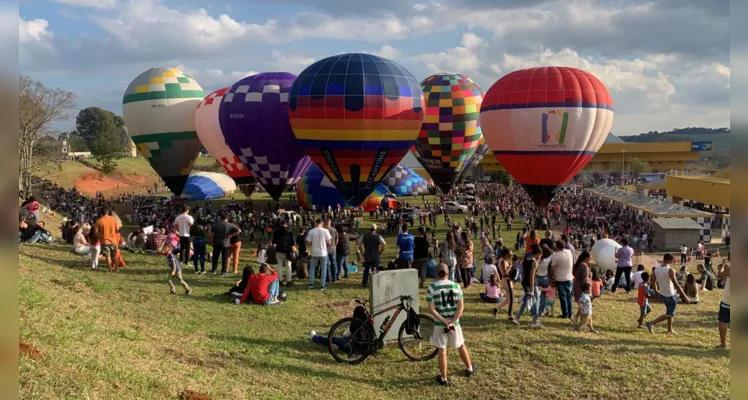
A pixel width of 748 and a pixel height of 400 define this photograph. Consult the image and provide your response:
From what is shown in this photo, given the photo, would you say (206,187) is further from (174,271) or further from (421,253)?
(421,253)

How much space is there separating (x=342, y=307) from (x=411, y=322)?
9.79 ft

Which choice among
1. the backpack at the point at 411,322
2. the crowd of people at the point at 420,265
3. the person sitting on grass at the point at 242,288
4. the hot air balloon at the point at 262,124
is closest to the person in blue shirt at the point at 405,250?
the crowd of people at the point at 420,265

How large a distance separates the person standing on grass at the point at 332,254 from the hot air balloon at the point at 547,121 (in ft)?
52.0

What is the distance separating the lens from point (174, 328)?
9.13 meters

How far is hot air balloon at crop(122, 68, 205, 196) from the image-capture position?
35625 mm

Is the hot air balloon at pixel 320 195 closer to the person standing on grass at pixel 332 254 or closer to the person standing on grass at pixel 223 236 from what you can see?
the person standing on grass at pixel 223 236

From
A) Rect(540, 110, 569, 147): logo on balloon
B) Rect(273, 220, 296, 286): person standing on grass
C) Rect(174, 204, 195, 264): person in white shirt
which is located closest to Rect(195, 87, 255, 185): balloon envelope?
Rect(540, 110, 569, 147): logo on balloon

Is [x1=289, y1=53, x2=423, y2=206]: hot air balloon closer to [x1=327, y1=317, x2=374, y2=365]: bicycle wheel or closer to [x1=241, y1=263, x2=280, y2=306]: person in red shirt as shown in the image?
[x1=241, y1=263, x2=280, y2=306]: person in red shirt

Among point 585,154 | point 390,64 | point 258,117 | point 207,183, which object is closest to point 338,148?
point 390,64

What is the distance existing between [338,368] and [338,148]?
59.2 ft

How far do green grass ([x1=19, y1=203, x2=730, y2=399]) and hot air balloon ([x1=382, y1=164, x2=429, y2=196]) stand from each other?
3905 cm

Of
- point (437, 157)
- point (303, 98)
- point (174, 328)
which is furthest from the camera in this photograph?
point (437, 157)

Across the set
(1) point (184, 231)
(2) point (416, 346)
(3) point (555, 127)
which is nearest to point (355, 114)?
(3) point (555, 127)

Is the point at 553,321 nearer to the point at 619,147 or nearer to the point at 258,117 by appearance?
the point at 258,117
